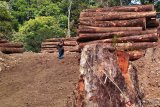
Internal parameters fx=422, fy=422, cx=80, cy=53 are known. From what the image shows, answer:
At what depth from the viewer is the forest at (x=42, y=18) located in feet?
126

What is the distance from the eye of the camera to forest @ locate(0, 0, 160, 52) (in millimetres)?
38266

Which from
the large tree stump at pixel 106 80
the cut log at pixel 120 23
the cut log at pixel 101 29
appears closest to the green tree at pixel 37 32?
the cut log at pixel 120 23

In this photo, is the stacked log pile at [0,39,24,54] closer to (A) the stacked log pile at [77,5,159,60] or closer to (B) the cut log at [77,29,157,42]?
(A) the stacked log pile at [77,5,159,60]

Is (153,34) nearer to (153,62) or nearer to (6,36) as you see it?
(153,62)

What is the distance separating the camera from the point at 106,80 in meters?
7.39

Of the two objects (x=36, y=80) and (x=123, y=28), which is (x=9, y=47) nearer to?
(x=36, y=80)

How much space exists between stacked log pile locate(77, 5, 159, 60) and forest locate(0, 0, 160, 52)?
56.1 feet

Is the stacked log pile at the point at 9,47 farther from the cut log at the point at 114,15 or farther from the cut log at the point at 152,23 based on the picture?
the cut log at the point at 152,23

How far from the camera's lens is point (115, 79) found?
24.5ft

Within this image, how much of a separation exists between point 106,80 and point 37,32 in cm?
3185

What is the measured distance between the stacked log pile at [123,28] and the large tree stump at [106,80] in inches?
328

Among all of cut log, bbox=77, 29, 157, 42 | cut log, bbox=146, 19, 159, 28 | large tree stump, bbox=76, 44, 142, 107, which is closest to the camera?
large tree stump, bbox=76, 44, 142, 107

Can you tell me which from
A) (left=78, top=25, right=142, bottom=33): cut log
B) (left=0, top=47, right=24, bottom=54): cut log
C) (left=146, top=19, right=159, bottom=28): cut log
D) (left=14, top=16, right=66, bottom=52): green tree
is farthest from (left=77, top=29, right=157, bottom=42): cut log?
(left=14, top=16, right=66, bottom=52): green tree

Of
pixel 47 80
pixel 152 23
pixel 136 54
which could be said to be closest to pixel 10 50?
pixel 47 80
